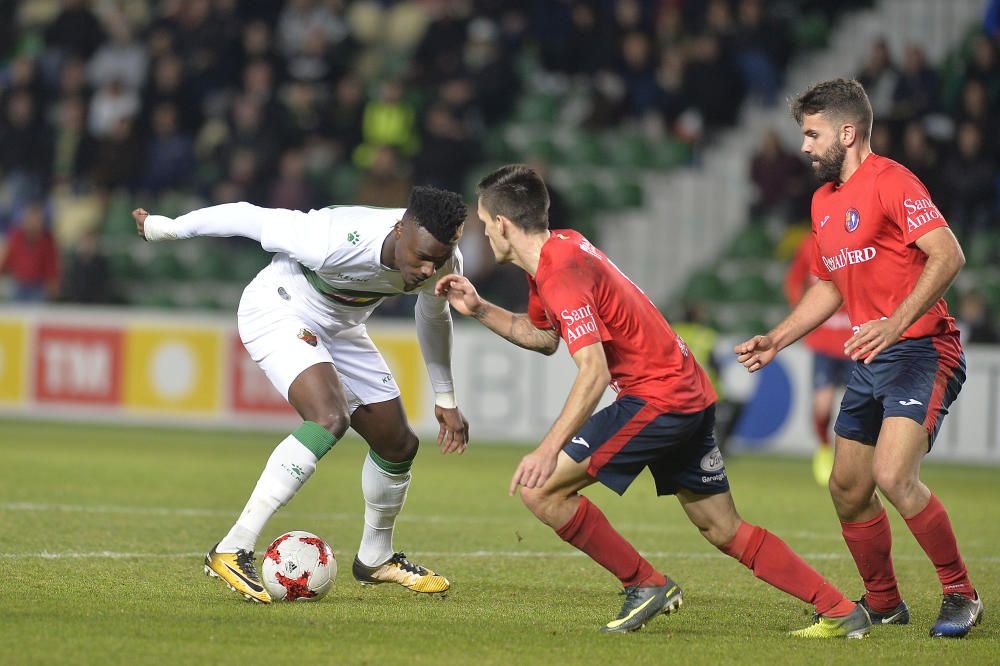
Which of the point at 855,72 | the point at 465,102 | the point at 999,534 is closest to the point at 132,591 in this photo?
the point at 999,534

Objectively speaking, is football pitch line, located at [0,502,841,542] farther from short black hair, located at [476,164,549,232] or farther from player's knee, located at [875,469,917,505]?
short black hair, located at [476,164,549,232]

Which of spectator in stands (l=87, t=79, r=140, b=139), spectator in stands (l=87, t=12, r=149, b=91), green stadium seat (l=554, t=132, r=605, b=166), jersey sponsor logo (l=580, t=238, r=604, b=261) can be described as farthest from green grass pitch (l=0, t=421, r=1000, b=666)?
spectator in stands (l=87, t=12, r=149, b=91)

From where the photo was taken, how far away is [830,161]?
6.28 m

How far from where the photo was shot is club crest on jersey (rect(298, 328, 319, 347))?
6.95 m

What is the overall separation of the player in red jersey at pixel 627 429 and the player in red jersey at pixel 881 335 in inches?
18.6

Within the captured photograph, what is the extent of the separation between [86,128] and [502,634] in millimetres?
16885

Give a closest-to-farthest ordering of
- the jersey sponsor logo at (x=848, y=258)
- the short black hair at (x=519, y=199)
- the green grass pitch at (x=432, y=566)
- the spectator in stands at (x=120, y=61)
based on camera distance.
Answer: the green grass pitch at (x=432, y=566), the short black hair at (x=519, y=199), the jersey sponsor logo at (x=848, y=258), the spectator in stands at (x=120, y=61)

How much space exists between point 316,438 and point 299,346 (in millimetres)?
519

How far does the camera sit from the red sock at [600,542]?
590 cm

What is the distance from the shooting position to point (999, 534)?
9.91m

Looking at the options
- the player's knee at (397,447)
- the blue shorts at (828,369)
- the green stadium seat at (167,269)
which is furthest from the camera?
the green stadium seat at (167,269)

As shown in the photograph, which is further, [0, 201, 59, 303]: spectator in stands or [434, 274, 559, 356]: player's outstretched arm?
[0, 201, 59, 303]: spectator in stands

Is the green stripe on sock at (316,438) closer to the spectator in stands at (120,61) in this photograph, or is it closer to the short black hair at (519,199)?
the short black hair at (519,199)

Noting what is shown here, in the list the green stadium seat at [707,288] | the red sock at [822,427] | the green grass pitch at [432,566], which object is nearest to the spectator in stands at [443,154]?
the green stadium seat at [707,288]
